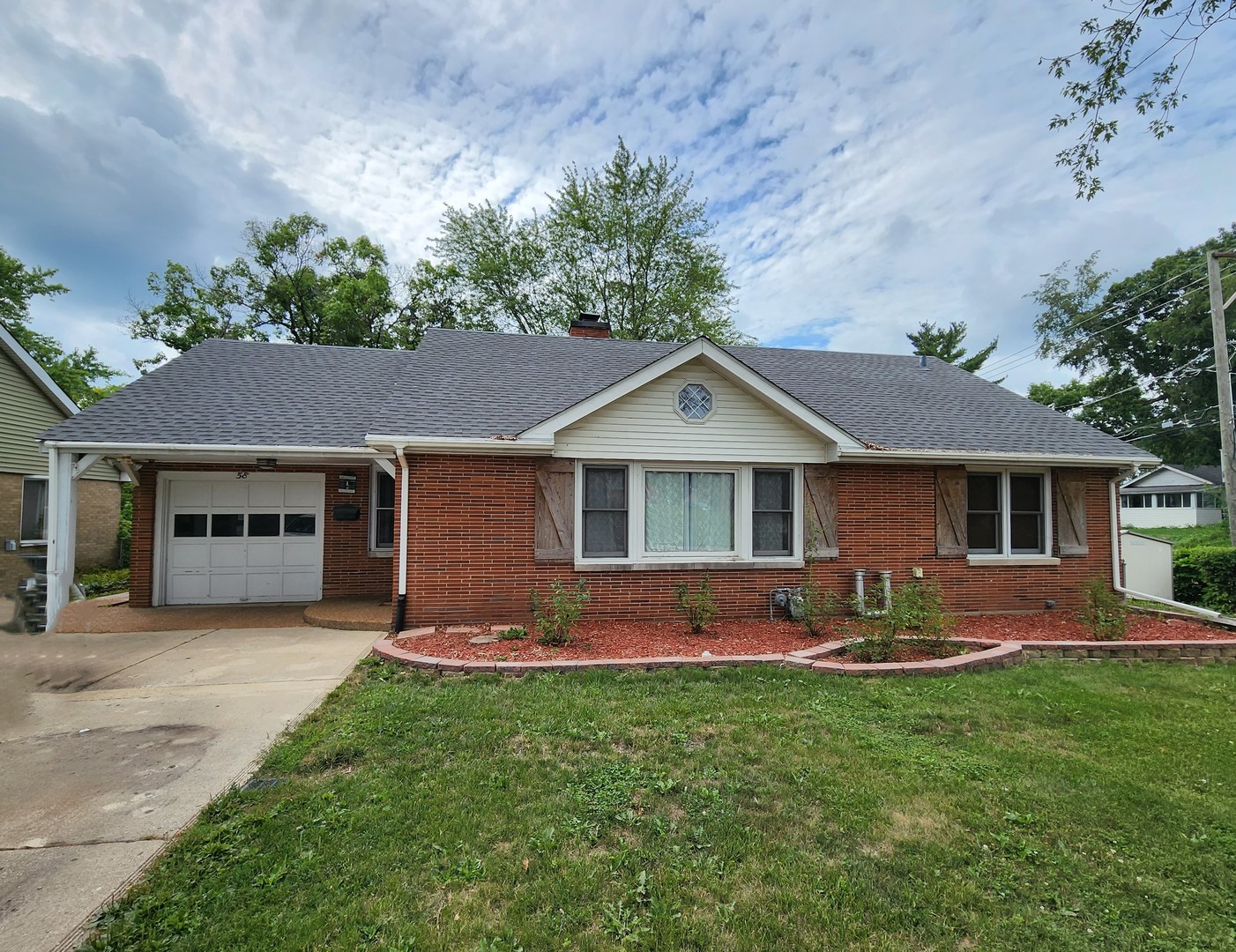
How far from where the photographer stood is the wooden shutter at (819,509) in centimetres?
867

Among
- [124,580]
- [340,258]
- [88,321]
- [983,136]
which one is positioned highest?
[340,258]

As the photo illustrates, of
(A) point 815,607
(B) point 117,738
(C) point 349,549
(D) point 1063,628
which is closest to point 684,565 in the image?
(A) point 815,607

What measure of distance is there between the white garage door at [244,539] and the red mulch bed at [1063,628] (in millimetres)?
10575

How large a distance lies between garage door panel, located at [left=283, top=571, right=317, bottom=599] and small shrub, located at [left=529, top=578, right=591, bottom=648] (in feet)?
15.7

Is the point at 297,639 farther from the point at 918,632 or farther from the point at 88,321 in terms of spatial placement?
the point at 88,321

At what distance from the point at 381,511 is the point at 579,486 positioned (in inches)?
168

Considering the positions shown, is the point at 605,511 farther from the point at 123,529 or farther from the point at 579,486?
the point at 123,529

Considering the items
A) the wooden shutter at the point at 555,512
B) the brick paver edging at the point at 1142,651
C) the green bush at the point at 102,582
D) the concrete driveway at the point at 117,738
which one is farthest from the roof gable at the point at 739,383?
the green bush at the point at 102,582

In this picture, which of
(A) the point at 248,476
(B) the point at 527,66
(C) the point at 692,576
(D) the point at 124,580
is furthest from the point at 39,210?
(C) the point at 692,576

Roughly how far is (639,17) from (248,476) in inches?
401

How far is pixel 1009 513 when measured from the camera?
9500 millimetres

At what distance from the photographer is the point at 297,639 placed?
7434 millimetres

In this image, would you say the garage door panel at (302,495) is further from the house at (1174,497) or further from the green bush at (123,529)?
the house at (1174,497)

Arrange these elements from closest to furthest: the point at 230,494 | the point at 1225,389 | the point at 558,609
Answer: the point at 558,609
the point at 230,494
the point at 1225,389
